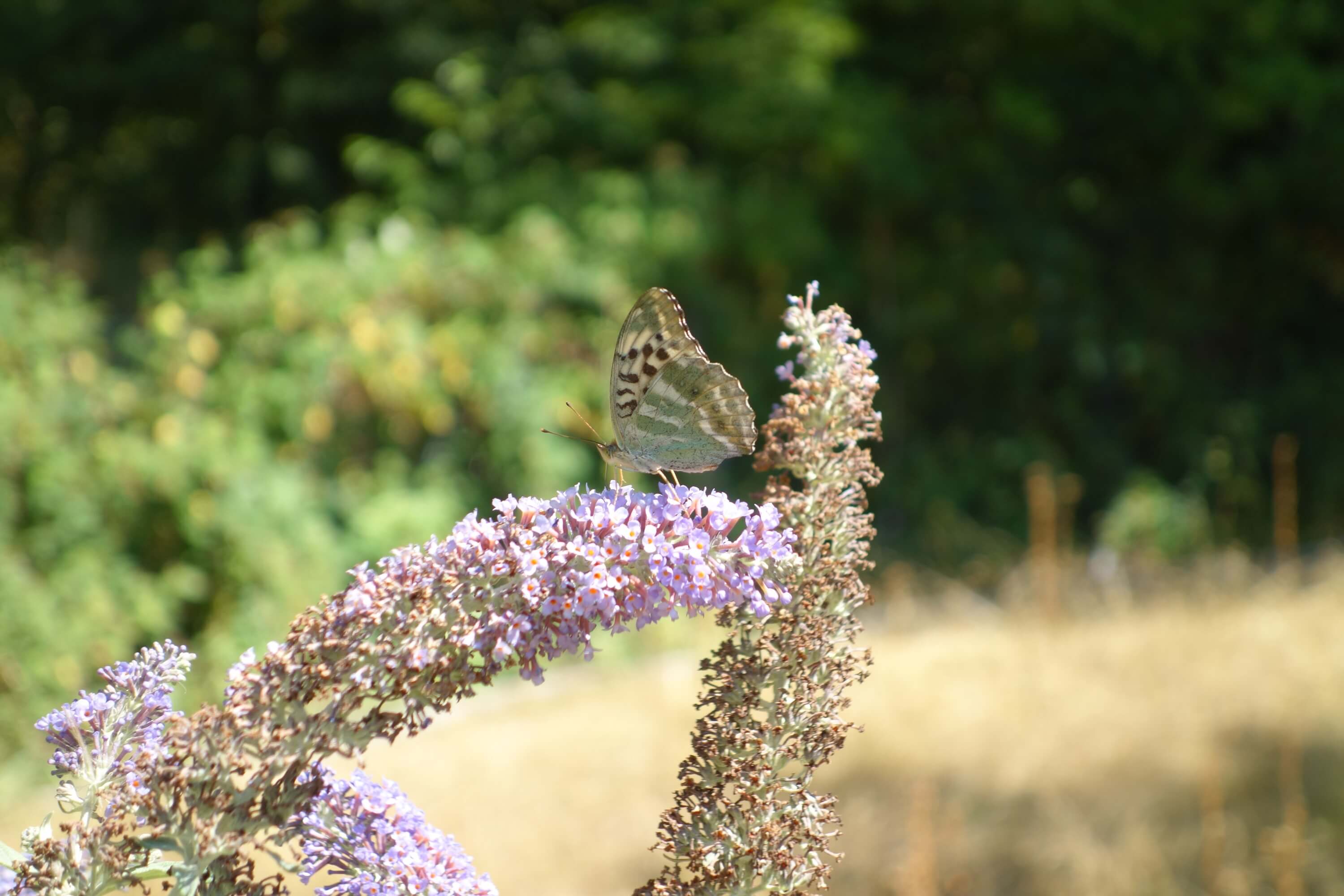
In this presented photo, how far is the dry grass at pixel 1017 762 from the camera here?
147 inches

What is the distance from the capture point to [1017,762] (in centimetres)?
461

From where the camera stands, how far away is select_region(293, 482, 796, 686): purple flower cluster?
987mm

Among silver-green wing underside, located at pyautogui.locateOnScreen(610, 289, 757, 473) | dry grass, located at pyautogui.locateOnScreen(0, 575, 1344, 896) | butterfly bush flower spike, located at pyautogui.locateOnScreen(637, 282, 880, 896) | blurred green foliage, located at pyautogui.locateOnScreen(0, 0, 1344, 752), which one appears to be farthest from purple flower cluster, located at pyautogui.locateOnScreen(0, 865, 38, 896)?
blurred green foliage, located at pyautogui.locateOnScreen(0, 0, 1344, 752)

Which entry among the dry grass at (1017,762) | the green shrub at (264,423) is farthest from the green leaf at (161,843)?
the green shrub at (264,423)

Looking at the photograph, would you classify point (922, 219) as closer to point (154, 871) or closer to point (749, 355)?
point (749, 355)

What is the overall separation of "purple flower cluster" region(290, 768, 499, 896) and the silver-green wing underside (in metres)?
0.74

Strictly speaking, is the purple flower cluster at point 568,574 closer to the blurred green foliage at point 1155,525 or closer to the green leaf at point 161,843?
the green leaf at point 161,843

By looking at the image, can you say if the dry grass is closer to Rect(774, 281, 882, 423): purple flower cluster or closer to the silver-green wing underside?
the silver-green wing underside

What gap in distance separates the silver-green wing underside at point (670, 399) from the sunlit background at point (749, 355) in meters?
1.52

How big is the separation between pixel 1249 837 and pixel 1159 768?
0.58 meters

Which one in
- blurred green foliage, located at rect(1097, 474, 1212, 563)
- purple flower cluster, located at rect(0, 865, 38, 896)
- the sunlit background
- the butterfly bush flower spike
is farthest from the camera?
blurred green foliage, located at rect(1097, 474, 1212, 563)

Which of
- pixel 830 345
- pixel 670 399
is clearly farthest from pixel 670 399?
pixel 830 345

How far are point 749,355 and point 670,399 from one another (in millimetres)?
7213

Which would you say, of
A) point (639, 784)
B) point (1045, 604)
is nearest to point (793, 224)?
point (1045, 604)
